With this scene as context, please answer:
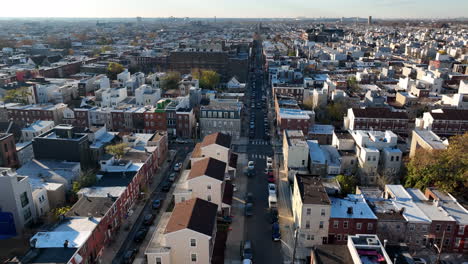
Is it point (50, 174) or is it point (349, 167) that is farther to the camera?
point (349, 167)

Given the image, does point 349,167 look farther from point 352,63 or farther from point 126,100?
point 352,63

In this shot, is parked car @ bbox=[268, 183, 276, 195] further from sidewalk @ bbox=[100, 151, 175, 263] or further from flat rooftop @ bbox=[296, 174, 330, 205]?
sidewalk @ bbox=[100, 151, 175, 263]

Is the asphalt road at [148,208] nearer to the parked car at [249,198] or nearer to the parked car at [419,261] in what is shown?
the parked car at [249,198]

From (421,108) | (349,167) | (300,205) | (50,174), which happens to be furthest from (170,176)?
(421,108)

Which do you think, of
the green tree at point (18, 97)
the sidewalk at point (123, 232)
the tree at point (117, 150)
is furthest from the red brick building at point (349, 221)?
the green tree at point (18, 97)

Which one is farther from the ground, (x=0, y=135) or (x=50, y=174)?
(x=0, y=135)
